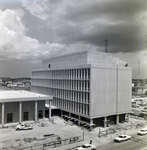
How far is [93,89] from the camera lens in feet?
144

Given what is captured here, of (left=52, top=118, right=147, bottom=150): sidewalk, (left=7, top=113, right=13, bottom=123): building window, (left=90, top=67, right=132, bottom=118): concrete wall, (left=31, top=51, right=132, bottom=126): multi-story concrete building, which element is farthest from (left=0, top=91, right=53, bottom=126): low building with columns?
(left=52, top=118, right=147, bottom=150): sidewalk

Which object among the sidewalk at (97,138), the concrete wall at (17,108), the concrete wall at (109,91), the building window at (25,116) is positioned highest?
the concrete wall at (109,91)

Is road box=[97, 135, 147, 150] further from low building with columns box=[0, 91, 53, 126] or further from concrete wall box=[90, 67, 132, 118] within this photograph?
low building with columns box=[0, 91, 53, 126]

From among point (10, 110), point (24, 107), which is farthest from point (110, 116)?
point (10, 110)

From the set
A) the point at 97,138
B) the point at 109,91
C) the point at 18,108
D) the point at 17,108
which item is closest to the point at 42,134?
the point at 97,138

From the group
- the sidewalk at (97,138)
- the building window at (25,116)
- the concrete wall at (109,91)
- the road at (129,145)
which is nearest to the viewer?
the road at (129,145)

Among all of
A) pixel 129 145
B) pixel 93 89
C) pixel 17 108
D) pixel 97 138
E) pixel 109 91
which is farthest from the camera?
pixel 17 108

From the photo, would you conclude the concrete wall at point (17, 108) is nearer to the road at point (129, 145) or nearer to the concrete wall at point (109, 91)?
the concrete wall at point (109, 91)

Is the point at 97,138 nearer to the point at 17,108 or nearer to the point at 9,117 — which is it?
the point at 17,108

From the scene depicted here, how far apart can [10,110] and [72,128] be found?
17729mm

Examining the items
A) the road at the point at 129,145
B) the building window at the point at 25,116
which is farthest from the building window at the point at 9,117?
the road at the point at 129,145

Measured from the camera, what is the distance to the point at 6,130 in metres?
42.1

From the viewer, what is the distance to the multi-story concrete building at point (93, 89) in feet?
145

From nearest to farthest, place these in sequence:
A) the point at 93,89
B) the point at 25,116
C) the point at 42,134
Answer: the point at 42,134, the point at 93,89, the point at 25,116
